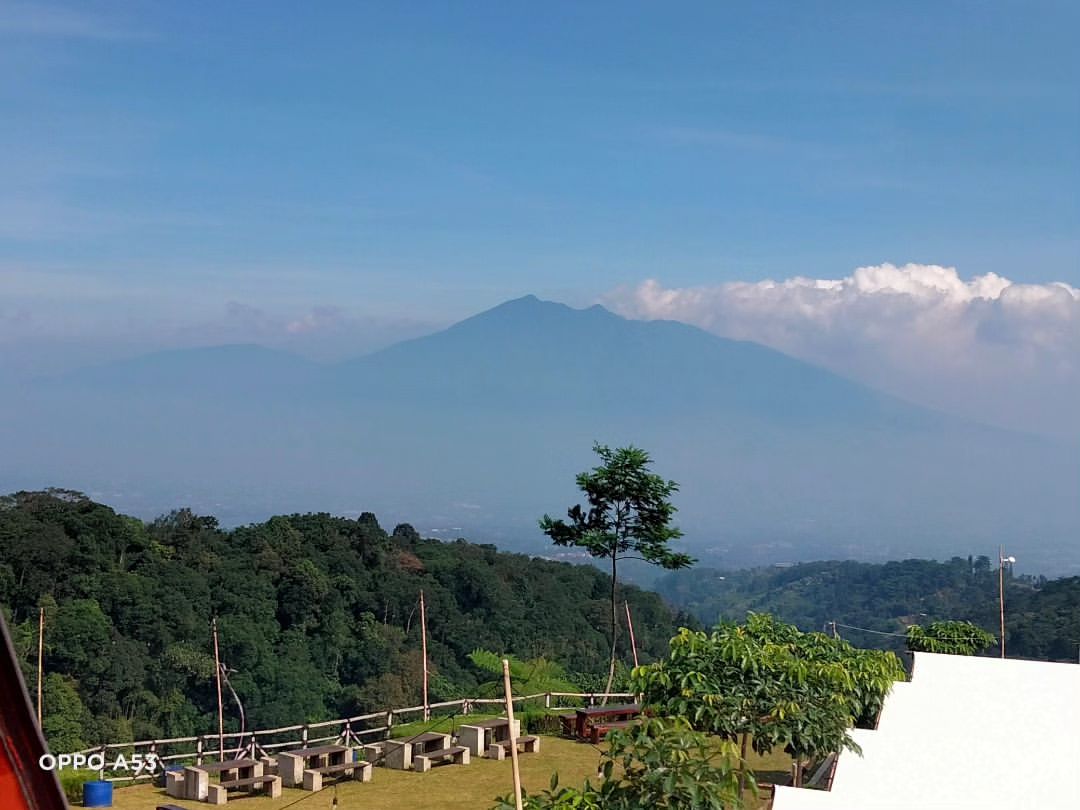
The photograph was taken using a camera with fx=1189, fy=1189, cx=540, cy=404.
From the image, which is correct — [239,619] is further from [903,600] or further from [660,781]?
[903,600]

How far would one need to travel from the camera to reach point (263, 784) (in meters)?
15.2

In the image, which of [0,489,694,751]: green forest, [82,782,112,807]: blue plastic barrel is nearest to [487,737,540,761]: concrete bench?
[82,782,112,807]: blue plastic barrel

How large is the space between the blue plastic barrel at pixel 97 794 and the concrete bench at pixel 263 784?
54.1 inches

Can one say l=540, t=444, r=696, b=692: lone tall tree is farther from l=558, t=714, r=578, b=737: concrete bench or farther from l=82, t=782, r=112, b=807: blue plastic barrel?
l=82, t=782, r=112, b=807: blue plastic barrel

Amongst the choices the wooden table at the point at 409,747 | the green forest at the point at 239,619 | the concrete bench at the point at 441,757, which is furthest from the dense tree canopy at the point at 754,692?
the green forest at the point at 239,619

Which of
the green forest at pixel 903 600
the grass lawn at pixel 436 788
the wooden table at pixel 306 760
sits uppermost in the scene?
the wooden table at pixel 306 760

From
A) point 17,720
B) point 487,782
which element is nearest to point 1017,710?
point 487,782

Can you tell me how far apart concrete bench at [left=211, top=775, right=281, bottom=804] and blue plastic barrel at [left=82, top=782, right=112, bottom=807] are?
4.51 ft

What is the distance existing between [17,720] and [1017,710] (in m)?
14.8

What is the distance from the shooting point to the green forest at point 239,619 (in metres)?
35.4

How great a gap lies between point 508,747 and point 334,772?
2824mm

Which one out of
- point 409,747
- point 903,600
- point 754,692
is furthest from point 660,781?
point 903,600

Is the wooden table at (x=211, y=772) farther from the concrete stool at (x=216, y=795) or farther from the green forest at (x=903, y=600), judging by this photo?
the green forest at (x=903, y=600)

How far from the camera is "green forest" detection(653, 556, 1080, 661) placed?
48.6 meters
